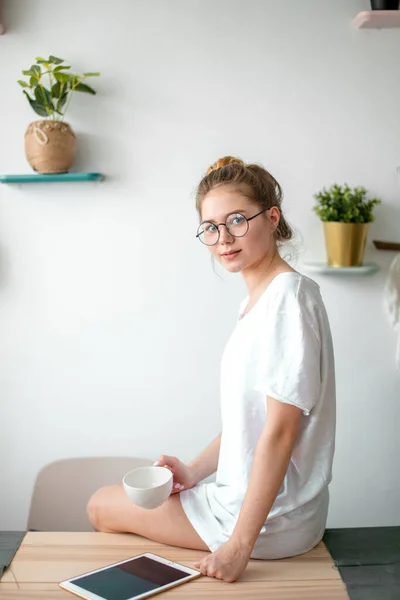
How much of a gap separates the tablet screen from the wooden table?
0.04 metres

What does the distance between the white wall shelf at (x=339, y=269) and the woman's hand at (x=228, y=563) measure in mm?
1135

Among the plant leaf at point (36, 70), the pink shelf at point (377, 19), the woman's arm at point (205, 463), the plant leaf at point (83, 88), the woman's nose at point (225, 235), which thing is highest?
the pink shelf at point (377, 19)

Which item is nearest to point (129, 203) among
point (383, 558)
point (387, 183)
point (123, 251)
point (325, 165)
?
point (123, 251)

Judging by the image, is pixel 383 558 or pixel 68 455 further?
pixel 68 455

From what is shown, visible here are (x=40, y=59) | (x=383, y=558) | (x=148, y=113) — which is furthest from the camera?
(x=148, y=113)

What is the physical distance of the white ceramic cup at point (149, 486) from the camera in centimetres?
157

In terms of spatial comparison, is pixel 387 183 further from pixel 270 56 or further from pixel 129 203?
pixel 129 203

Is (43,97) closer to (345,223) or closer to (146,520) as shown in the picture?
(345,223)

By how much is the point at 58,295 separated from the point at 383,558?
140 cm

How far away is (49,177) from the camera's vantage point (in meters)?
2.36

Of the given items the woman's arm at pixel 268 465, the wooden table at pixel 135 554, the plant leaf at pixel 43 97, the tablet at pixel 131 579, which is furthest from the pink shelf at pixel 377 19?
the tablet at pixel 131 579

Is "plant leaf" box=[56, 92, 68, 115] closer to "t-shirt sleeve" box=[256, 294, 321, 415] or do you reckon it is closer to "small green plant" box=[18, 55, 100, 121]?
"small green plant" box=[18, 55, 100, 121]

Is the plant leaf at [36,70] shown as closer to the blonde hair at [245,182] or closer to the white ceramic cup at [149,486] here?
the blonde hair at [245,182]

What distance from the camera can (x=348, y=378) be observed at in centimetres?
252
